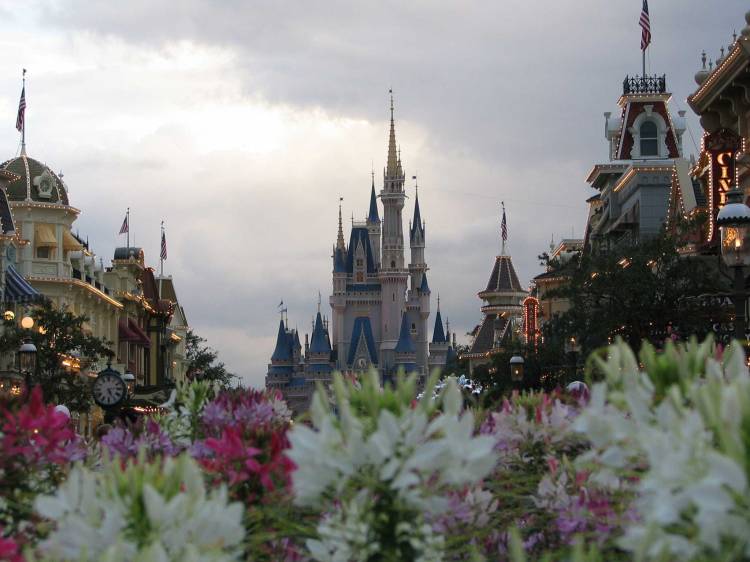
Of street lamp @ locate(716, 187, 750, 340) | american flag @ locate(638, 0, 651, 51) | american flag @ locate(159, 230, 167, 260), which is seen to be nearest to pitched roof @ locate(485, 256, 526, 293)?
american flag @ locate(159, 230, 167, 260)

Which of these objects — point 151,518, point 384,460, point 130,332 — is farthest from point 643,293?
point 130,332

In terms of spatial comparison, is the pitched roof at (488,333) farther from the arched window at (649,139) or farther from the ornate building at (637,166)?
the arched window at (649,139)

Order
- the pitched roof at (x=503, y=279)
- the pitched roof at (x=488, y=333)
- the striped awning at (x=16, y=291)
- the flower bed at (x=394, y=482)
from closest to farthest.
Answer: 1. the flower bed at (x=394, y=482)
2. the striped awning at (x=16, y=291)
3. the pitched roof at (x=488, y=333)
4. the pitched roof at (x=503, y=279)

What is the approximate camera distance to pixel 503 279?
139m

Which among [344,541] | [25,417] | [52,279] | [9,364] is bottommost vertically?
[344,541]

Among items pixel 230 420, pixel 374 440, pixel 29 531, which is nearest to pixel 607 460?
pixel 374 440

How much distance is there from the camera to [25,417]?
6.65 meters

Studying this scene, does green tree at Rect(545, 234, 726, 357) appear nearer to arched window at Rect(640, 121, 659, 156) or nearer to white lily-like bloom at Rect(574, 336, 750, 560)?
arched window at Rect(640, 121, 659, 156)

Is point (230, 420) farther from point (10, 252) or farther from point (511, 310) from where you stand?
point (511, 310)

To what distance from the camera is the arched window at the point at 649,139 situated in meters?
67.2

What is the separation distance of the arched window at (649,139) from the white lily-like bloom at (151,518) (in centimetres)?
6399

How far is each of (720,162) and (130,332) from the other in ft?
165

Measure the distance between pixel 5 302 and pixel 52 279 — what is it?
11929 mm

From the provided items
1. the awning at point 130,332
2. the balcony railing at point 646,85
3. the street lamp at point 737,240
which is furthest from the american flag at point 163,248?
the street lamp at point 737,240
